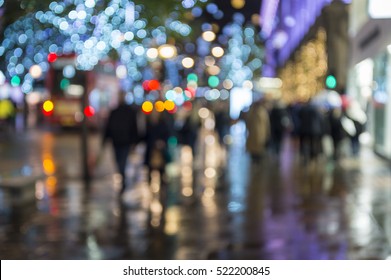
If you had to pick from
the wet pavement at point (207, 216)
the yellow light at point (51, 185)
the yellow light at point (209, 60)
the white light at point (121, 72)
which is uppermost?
the yellow light at point (209, 60)

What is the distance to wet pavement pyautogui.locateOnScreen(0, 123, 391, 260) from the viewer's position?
35.6ft

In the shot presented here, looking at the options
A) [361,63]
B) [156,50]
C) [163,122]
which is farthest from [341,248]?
[361,63]

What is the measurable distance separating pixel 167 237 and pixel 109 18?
192 inches

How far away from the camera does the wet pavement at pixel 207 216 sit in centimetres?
1085

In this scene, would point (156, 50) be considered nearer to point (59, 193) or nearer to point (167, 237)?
point (59, 193)

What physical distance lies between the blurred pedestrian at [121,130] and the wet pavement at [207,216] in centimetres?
69

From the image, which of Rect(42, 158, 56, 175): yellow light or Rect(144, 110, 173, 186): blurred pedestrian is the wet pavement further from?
Rect(144, 110, 173, 186): blurred pedestrian

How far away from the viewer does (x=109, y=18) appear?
50.9 feet

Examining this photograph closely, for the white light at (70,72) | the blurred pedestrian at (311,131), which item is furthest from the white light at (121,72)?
the blurred pedestrian at (311,131)

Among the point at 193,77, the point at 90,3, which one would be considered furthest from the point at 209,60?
the point at 90,3

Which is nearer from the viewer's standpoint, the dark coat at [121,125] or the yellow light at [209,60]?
the dark coat at [121,125]

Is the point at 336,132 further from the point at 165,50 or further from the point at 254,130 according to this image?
the point at 165,50

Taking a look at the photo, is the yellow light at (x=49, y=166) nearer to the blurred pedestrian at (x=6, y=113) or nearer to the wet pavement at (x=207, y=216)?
the wet pavement at (x=207, y=216)

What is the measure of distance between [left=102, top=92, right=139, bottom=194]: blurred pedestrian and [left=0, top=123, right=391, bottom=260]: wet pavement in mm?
686
